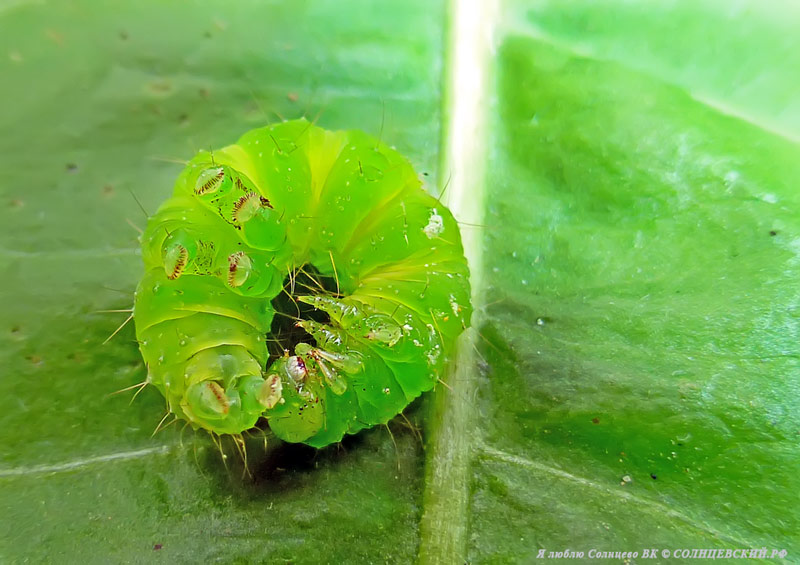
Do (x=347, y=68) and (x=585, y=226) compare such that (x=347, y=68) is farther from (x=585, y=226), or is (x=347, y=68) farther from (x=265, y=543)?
(x=265, y=543)

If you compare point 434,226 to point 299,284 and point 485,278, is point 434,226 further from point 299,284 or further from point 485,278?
point 299,284

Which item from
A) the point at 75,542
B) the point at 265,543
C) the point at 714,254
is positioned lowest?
the point at 75,542

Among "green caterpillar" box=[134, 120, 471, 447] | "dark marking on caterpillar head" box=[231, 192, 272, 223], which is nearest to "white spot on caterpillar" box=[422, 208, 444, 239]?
"green caterpillar" box=[134, 120, 471, 447]

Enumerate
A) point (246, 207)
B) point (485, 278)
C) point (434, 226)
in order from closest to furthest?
point (246, 207) < point (434, 226) < point (485, 278)

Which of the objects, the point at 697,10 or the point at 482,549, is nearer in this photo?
the point at 482,549

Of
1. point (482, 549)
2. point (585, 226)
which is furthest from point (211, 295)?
point (585, 226)

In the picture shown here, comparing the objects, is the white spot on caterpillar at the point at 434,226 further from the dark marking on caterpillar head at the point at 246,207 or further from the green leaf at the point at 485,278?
the dark marking on caterpillar head at the point at 246,207

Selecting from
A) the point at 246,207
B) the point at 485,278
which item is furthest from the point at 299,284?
the point at 485,278

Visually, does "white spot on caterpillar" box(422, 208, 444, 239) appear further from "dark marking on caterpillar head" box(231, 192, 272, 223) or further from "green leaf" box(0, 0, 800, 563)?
"dark marking on caterpillar head" box(231, 192, 272, 223)
